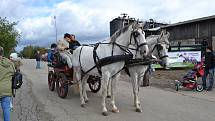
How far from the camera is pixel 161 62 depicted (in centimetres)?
984

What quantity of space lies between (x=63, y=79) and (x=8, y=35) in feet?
121

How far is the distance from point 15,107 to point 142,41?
424 centimetres

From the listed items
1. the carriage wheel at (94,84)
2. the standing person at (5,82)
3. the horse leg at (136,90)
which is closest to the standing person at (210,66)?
the carriage wheel at (94,84)

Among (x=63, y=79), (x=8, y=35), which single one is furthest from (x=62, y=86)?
(x=8, y=35)

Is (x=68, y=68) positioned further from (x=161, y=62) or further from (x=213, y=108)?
(x=213, y=108)

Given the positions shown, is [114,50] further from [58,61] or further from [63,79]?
[58,61]

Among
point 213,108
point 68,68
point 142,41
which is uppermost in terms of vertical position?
point 142,41

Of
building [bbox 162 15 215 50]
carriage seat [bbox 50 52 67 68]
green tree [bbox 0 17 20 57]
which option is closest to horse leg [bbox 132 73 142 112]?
carriage seat [bbox 50 52 67 68]

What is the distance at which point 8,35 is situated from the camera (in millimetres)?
45875

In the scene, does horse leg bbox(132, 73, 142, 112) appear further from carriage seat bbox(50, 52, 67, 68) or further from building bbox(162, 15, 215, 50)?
building bbox(162, 15, 215, 50)

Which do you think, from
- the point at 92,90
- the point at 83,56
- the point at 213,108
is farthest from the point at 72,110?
the point at 213,108

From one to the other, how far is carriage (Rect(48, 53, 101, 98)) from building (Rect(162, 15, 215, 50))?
18.7 meters

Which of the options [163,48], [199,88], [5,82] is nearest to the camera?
[5,82]

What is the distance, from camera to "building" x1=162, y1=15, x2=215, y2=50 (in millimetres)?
30670
